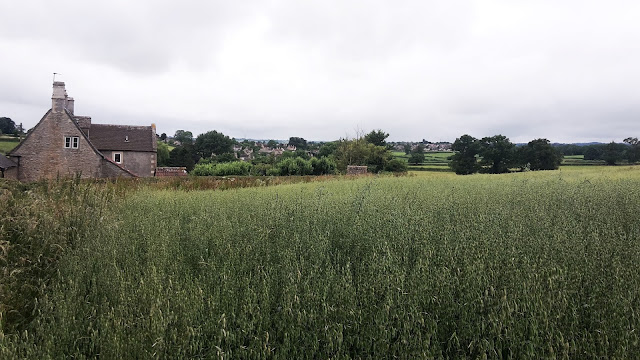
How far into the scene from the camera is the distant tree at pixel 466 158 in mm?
57500

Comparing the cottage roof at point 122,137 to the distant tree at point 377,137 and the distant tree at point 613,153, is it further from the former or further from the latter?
the distant tree at point 613,153

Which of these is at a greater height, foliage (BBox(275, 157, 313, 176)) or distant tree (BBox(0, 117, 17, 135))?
distant tree (BBox(0, 117, 17, 135))

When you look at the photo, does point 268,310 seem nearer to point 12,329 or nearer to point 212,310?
point 212,310

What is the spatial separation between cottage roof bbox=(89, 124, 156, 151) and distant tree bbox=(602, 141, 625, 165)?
55.7 m

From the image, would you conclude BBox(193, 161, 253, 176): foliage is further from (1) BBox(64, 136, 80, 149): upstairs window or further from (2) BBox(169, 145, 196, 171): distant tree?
(2) BBox(169, 145, 196, 171): distant tree

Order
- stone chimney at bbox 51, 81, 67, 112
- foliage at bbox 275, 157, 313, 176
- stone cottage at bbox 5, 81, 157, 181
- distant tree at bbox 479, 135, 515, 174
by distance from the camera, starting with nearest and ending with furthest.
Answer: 1. stone chimney at bbox 51, 81, 67, 112
2. stone cottage at bbox 5, 81, 157, 181
3. foliage at bbox 275, 157, 313, 176
4. distant tree at bbox 479, 135, 515, 174

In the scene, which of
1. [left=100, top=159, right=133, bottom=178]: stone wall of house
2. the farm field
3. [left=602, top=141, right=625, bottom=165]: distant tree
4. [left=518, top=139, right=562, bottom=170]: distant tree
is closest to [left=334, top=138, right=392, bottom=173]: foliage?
[left=518, top=139, right=562, bottom=170]: distant tree

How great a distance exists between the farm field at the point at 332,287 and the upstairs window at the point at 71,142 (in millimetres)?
28353

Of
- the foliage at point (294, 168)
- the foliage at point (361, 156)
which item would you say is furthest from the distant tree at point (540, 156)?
the foliage at point (294, 168)

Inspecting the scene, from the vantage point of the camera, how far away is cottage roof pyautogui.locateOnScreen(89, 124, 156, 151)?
38.6 metres

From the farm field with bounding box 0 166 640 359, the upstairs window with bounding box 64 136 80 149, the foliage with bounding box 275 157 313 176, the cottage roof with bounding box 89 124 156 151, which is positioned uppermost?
the cottage roof with bounding box 89 124 156 151

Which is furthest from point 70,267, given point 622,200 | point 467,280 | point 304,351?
point 622,200

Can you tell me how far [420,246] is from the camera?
3883 mm

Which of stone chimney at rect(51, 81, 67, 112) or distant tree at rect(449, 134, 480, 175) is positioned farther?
distant tree at rect(449, 134, 480, 175)
